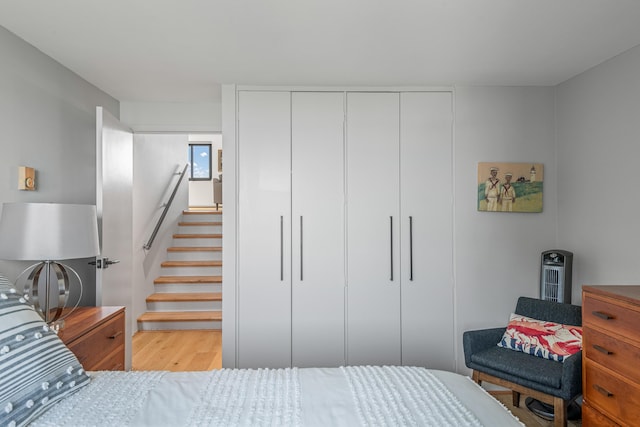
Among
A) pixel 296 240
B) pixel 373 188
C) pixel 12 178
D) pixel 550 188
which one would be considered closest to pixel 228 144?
pixel 296 240

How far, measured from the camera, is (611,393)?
2.01 metres

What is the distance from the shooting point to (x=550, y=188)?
3.26m

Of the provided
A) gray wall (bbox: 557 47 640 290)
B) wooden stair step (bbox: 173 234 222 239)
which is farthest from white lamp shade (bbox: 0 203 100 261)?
wooden stair step (bbox: 173 234 222 239)

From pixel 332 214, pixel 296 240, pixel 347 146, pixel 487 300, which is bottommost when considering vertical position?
pixel 487 300

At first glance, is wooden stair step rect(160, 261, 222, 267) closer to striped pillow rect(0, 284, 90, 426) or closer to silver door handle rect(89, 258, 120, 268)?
silver door handle rect(89, 258, 120, 268)

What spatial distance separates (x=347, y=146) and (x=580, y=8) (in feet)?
5.56

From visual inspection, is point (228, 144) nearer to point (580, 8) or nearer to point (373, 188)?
point (373, 188)

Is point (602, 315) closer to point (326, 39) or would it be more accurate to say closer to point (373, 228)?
point (373, 228)

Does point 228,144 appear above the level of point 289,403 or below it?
above

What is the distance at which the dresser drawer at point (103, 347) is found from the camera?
213 centimetres

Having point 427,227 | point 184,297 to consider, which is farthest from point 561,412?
point 184,297

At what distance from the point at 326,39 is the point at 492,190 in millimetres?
1811

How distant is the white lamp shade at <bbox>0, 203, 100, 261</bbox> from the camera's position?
1.98 meters

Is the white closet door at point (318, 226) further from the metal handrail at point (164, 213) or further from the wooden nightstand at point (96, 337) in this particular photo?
the metal handrail at point (164, 213)
